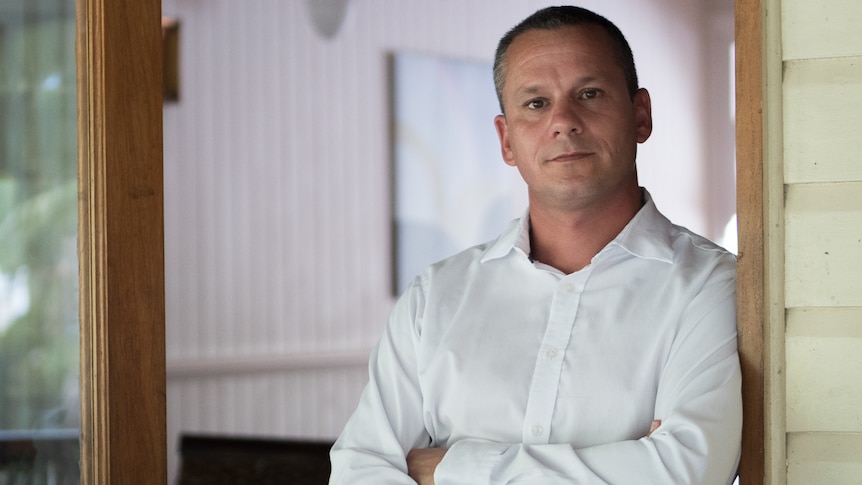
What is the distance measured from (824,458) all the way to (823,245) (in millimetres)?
325

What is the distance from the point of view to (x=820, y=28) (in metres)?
1.55

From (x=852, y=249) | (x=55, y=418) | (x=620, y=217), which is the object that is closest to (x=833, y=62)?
(x=852, y=249)

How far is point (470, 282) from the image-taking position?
215 centimetres

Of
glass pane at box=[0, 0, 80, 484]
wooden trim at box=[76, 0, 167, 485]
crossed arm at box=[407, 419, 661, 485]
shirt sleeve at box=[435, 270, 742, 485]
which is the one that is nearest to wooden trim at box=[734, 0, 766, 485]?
shirt sleeve at box=[435, 270, 742, 485]

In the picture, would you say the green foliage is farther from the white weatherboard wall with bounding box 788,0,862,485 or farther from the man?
the white weatherboard wall with bounding box 788,0,862,485

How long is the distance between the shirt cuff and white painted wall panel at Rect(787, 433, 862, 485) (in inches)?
20.3

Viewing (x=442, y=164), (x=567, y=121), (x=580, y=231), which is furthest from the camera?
(x=442, y=164)

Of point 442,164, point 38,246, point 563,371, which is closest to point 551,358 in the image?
point 563,371

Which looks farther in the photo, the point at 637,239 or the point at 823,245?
the point at 637,239

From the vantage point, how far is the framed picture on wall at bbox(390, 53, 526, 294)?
530 centimetres

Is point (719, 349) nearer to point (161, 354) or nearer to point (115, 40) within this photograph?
point (161, 354)

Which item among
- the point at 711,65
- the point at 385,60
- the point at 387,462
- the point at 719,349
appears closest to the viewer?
the point at 719,349

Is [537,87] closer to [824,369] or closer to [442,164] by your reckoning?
[824,369]

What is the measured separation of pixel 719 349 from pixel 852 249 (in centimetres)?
29
